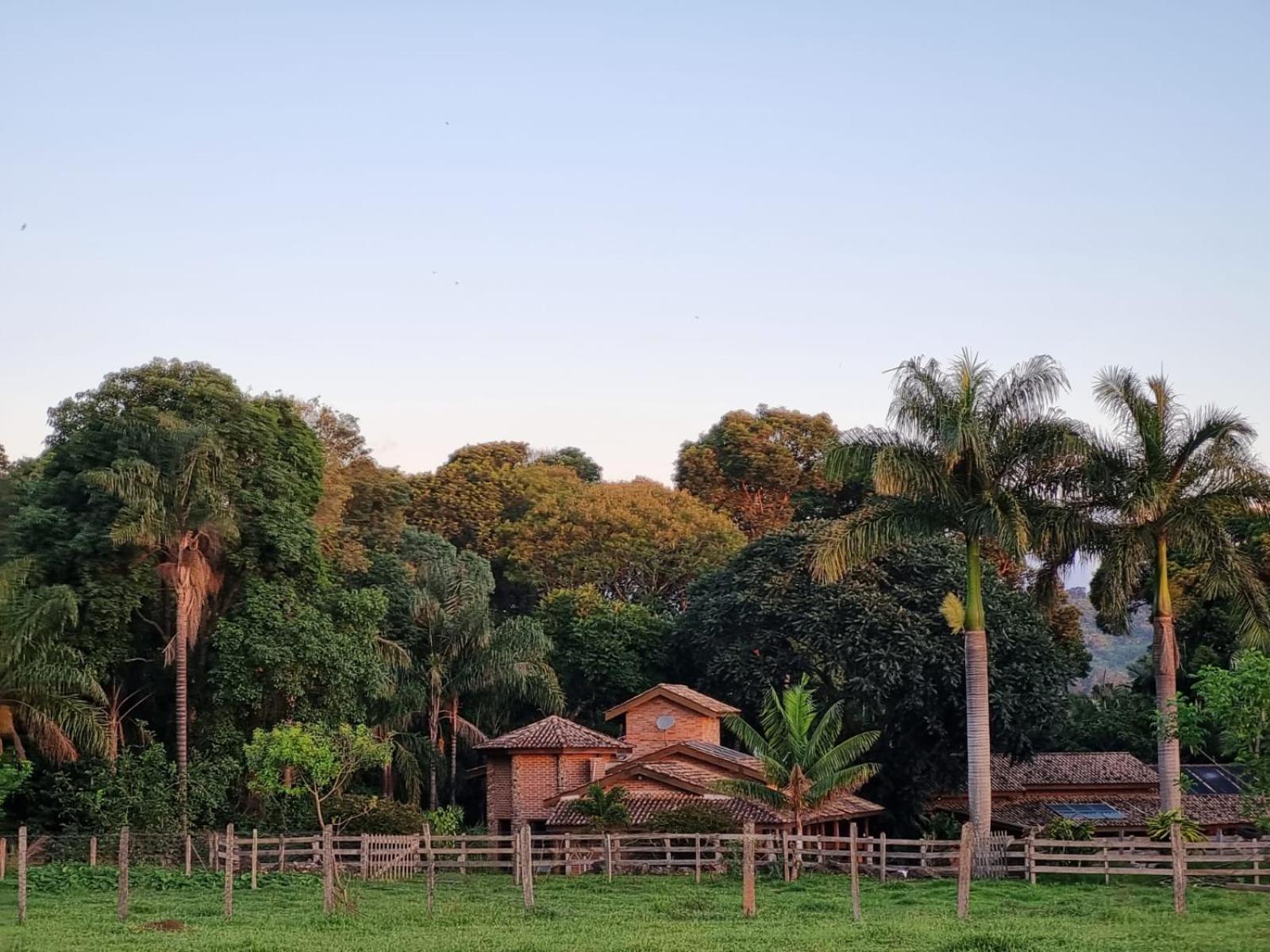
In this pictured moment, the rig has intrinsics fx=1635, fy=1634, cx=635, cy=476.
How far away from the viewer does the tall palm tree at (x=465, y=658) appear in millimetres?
52938

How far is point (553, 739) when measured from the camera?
47156 millimetres

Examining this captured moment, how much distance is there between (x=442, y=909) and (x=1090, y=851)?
17544 millimetres

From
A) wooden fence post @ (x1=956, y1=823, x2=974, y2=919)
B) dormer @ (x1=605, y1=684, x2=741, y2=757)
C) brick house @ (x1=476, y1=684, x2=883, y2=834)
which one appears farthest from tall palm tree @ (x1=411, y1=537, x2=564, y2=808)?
wooden fence post @ (x1=956, y1=823, x2=974, y2=919)

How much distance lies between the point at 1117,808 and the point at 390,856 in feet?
81.2

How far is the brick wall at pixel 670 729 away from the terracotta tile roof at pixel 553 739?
227 centimetres

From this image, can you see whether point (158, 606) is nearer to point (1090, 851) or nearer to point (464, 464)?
point (1090, 851)

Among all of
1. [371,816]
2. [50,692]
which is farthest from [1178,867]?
[50,692]

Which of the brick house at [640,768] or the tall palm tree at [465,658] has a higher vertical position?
the tall palm tree at [465,658]

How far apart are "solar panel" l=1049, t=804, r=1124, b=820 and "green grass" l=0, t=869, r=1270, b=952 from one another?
49.3ft

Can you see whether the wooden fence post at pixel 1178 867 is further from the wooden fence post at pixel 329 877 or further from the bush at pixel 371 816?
the bush at pixel 371 816

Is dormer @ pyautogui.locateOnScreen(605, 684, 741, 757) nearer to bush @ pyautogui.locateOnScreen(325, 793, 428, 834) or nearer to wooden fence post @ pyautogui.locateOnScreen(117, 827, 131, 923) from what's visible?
bush @ pyautogui.locateOnScreen(325, 793, 428, 834)

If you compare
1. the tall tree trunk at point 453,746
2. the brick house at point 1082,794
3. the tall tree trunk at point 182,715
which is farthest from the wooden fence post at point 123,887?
the brick house at point 1082,794

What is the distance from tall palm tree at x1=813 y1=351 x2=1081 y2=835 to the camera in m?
37.6

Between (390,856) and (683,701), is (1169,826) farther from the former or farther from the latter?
(683,701)
